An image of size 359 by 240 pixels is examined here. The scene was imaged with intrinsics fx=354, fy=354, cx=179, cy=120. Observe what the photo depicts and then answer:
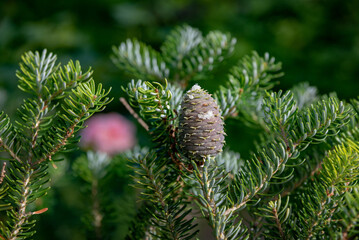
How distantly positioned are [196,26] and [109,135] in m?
0.67

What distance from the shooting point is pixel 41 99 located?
1.02ft

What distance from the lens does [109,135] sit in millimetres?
1153

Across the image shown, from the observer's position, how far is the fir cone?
30 cm

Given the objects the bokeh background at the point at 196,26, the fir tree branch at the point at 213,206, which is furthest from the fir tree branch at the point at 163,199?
the bokeh background at the point at 196,26

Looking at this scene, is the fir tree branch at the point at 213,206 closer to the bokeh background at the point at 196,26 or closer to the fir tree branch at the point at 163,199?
the fir tree branch at the point at 163,199

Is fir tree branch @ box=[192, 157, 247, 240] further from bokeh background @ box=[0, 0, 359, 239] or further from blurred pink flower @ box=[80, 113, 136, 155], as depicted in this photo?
bokeh background @ box=[0, 0, 359, 239]

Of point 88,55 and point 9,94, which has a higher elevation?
point 88,55

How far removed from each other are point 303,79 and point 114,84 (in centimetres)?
75

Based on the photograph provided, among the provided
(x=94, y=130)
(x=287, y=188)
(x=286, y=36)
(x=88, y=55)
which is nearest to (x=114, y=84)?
(x=88, y=55)

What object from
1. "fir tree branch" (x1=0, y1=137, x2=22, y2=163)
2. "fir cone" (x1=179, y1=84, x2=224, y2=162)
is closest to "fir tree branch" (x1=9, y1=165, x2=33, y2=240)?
"fir tree branch" (x1=0, y1=137, x2=22, y2=163)

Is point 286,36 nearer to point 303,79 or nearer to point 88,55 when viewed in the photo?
point 303,79

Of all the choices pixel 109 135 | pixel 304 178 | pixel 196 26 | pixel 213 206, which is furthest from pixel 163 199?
pixel 196 26

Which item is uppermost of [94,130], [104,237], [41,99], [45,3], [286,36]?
[286,36]

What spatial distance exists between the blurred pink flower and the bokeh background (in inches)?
5.9
